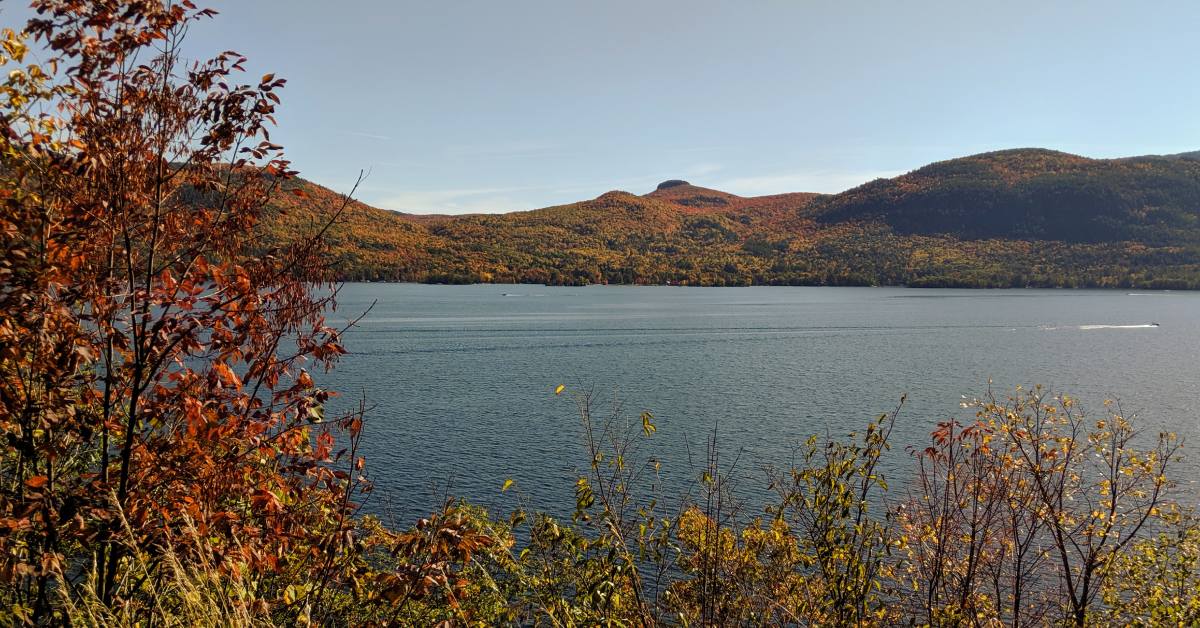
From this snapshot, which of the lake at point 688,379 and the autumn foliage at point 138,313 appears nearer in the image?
the autumn foliage at point 138,313

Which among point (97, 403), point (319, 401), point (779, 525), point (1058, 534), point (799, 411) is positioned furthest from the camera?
point (799, 411)

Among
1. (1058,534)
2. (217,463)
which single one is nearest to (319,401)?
(217,463)

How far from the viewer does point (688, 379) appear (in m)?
54.7

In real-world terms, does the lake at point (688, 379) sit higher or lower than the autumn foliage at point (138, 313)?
lower

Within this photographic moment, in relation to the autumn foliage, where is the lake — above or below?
below

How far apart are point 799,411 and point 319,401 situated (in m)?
39.5

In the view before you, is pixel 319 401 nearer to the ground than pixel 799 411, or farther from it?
farther from it

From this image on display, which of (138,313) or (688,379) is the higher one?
(138,313)

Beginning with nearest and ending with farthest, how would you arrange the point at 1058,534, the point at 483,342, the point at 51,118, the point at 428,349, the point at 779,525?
the point at 51,118 < the point at 779,525 < the point at 1058,534 < the point at 428,349 < the point at 483,342

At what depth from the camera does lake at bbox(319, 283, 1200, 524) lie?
104 feet

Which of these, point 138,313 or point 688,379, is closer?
point 138,313

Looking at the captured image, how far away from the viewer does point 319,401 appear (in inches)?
271

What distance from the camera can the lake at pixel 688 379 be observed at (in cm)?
3166

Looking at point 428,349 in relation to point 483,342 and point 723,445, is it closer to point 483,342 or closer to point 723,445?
point 483,342
